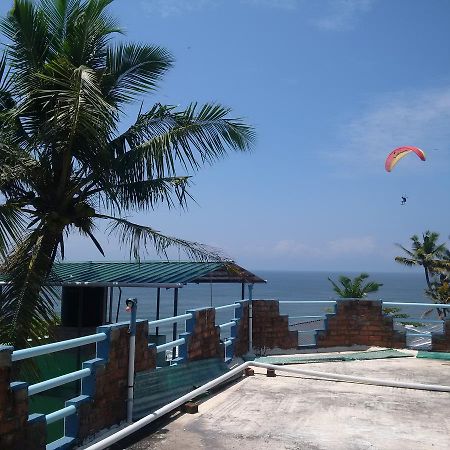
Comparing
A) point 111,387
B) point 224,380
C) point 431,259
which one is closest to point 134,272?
point 224,380

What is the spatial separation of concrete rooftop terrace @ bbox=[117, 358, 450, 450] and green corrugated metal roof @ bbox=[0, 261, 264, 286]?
99.0 inches

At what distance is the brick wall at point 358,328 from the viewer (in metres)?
12.7

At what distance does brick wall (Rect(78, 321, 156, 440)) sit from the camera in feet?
18.7

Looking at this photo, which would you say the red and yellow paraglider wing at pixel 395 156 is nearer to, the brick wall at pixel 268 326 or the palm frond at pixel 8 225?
the brick wall at pixel 268 326

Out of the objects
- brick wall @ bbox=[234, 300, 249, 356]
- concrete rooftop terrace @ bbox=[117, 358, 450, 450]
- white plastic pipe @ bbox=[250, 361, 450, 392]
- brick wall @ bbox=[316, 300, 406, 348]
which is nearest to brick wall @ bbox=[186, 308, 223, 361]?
concrete rooftop terrace @ bbox=[117, 358, 450, 450]

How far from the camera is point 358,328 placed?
12.7m

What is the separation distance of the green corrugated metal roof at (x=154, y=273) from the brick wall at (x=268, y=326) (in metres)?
0.62

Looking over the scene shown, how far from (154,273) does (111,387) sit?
5731mm

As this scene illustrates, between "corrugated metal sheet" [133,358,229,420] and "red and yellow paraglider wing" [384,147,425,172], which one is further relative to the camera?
"red and yellow paraglider wing" [384,147,425,172]

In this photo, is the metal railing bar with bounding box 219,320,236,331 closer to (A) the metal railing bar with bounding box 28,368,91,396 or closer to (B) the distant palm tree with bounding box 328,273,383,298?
(A) the metal railing bar with bounding box 28,368,91,396

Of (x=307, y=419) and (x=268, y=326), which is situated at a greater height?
(x=268, y=326)

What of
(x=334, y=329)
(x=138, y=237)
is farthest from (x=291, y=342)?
(x=138, y=237)

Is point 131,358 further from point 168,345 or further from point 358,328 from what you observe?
point 358,328

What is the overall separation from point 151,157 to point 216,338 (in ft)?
11.8
